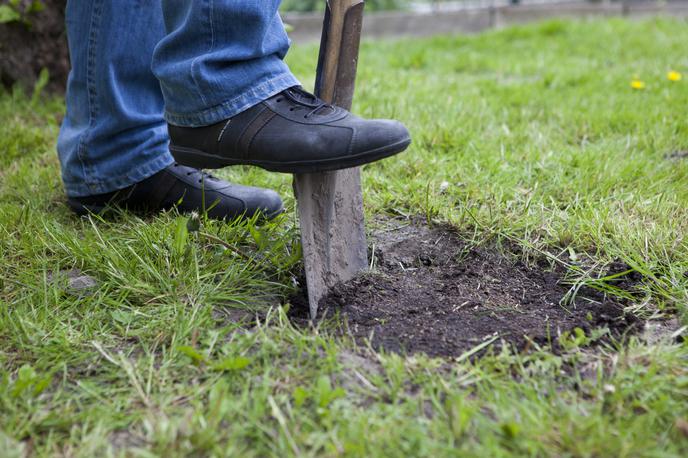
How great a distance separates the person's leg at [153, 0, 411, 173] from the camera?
5.01 ft

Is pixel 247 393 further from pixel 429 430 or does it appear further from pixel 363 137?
pixel 363 137

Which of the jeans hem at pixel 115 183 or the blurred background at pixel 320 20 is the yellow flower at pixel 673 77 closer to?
the blurred background at pixel 320 20

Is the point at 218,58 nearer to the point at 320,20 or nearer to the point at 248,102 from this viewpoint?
the point at 248,102

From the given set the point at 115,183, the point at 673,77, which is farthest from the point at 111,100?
the point at 673,77

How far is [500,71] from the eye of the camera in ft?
14.3

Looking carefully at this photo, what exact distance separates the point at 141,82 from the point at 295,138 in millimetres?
822

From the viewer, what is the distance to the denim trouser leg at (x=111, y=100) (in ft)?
6.52

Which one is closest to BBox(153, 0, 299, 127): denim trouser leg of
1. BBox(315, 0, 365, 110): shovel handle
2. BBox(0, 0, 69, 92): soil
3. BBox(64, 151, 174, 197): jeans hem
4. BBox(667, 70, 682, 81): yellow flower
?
BBox(315, 0, 365, 110): shovel handle

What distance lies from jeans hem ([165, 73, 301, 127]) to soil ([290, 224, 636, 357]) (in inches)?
20.5

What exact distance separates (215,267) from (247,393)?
1.71 ft

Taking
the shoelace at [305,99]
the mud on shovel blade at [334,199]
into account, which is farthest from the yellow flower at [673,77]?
the shoelace at [305,99]

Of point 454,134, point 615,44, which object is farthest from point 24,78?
point 615,44

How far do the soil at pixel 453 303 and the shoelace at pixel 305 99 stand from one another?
1.56 ft

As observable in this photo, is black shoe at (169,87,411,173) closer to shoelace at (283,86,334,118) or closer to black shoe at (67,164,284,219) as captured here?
shoelace at (283,86,334,118)
